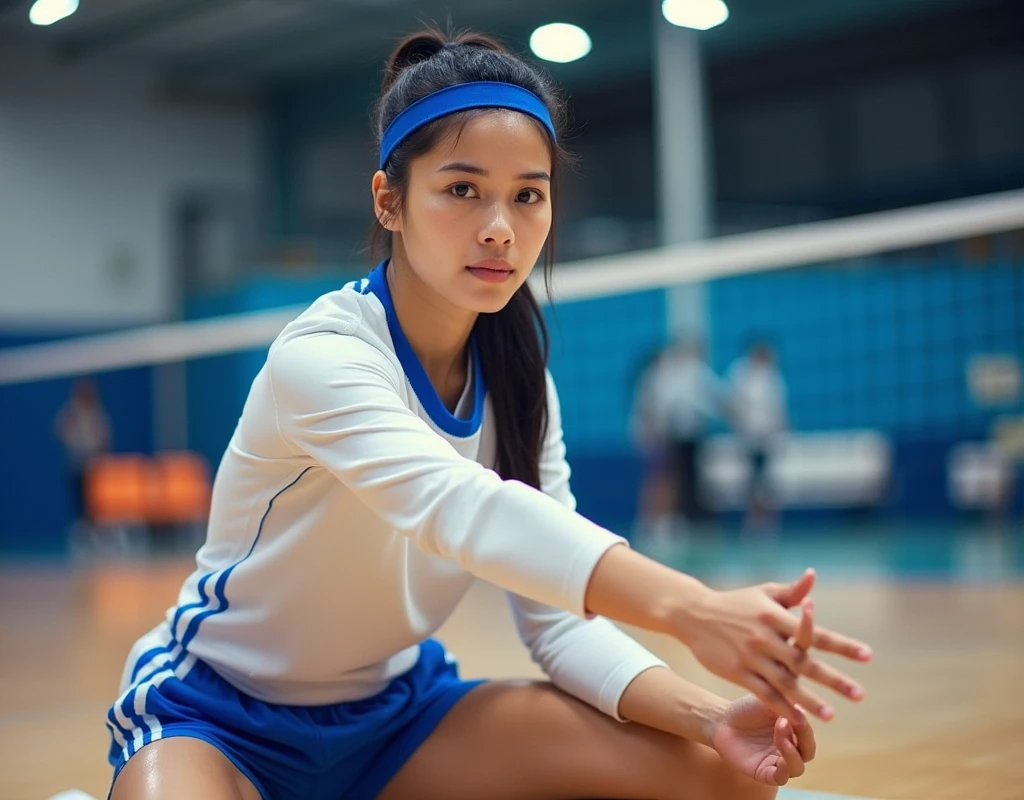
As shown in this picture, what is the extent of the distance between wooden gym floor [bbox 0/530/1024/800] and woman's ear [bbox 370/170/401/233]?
1.16 m

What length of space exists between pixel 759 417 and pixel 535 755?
8.34 metres

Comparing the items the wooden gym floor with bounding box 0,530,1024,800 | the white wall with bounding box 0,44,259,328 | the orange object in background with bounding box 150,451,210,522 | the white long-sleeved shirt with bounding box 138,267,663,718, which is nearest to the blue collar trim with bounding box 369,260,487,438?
the white long-sleeved shirt with bounding box 138,267,663,718

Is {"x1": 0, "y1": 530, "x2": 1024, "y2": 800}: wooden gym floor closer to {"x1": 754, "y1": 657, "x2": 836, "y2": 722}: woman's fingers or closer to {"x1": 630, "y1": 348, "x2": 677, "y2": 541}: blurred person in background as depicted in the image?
{"x1": 754, "y1": 657, "x2": 836, "y2": 722}: woman's fingers

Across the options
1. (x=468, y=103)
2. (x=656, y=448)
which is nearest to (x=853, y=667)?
(x=468, y=103)

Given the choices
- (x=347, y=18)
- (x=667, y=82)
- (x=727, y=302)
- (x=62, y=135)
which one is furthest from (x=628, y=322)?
(x=62, y=135)

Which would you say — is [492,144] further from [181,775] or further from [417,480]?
[181,775]

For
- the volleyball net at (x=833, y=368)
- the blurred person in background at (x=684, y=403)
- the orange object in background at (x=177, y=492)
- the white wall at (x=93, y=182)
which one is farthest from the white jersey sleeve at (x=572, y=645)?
the white wall at (x=93, y=182)

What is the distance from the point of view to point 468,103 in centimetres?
163

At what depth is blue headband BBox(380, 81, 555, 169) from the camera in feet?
5.36

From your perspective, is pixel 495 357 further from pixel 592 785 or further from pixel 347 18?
pixel 347 18

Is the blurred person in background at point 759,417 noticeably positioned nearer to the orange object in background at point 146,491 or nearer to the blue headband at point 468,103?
the orange object in background at point 146,491

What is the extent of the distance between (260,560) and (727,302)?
1184cm

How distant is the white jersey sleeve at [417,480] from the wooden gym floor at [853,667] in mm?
1063

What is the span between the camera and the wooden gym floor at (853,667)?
7.68ft
